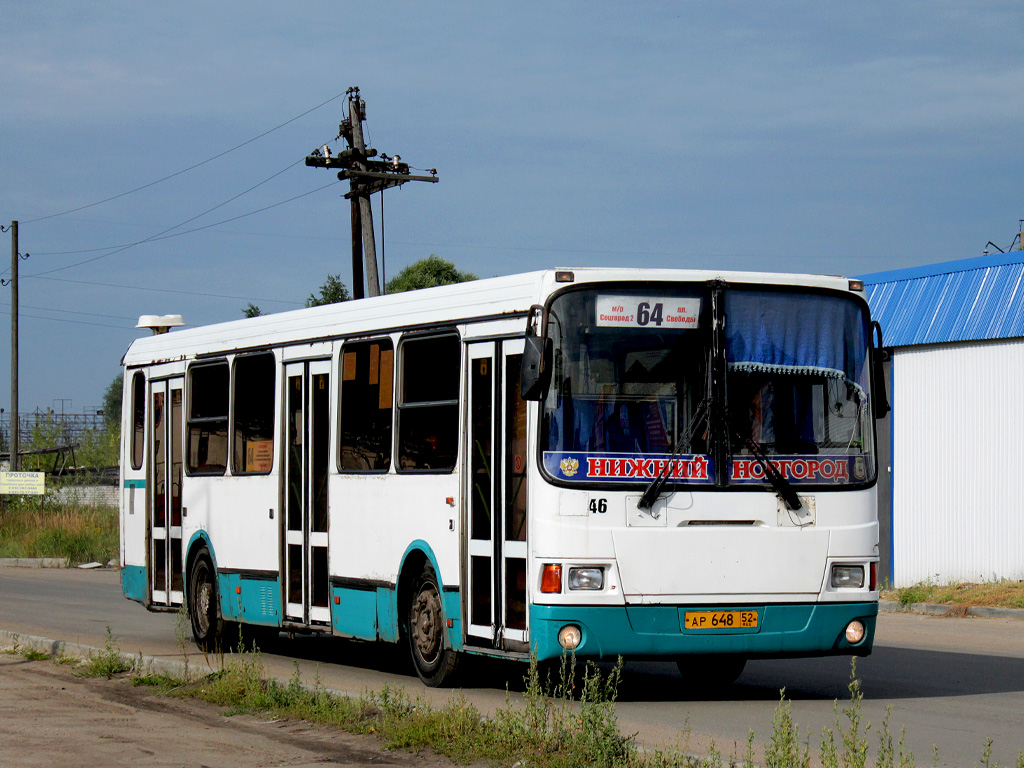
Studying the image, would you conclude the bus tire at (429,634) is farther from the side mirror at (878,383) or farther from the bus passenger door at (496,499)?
the side mirror at (878,383)

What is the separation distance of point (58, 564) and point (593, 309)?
30212 millimetres

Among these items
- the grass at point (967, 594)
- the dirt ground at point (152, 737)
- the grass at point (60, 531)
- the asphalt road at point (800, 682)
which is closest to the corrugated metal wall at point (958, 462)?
the grass at point (967, 594)

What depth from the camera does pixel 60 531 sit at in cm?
3956

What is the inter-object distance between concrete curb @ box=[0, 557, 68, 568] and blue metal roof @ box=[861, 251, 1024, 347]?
69.9 feet

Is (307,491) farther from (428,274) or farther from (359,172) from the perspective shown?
(428,274)

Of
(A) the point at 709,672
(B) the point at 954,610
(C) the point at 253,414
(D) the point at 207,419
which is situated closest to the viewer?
(A) the point at 709,672

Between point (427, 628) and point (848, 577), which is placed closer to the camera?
point (848, 577)

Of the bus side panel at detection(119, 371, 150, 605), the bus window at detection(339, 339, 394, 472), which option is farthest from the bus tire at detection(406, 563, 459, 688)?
the bus side panel at detection(119, 371, 150, 605)

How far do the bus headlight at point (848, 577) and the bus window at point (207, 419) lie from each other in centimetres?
671

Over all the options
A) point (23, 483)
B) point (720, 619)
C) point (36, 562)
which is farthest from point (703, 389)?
point (23, 483)

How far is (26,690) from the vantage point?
11.9m

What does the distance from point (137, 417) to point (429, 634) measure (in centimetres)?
668

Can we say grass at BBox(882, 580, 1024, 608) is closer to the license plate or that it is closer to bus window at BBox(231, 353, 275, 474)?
bus window at BBox(231, 353, 275, 474)

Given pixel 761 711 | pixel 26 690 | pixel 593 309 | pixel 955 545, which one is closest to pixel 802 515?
pixel 761 711
